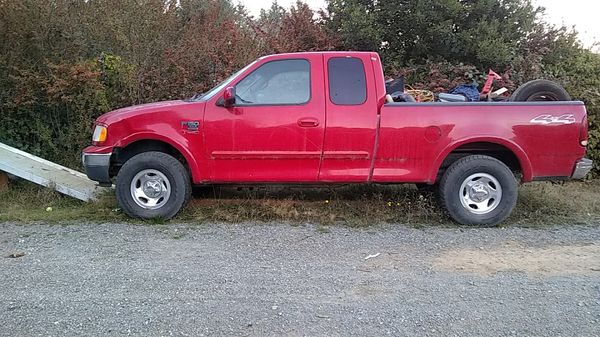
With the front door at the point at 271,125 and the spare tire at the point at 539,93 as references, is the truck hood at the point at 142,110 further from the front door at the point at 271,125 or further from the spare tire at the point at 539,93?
the spare tire at the point at 539,93

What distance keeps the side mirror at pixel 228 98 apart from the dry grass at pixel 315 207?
1336 millimetres

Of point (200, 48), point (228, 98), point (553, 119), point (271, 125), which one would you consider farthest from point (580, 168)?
point (200, 48)

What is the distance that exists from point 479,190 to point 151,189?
393 cm

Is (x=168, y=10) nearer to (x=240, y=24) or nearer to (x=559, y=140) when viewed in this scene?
(x=240, y=24)

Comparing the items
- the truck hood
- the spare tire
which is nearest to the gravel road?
the truck hood

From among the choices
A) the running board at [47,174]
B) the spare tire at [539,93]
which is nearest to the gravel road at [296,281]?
the running board at [47,174]

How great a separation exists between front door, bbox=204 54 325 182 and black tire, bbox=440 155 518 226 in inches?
63.9

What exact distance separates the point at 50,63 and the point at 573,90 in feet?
30.3

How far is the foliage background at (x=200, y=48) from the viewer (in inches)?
330

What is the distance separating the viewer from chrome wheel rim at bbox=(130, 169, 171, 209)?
6184 millimetres

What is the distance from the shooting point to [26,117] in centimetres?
873

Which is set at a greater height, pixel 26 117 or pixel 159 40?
pixel 159 40

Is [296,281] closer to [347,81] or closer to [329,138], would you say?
[329,138]

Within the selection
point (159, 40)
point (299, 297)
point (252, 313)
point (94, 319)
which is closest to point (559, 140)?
point (299, 297)
